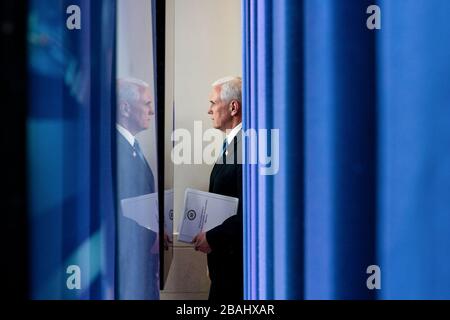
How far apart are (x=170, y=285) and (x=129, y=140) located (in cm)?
126

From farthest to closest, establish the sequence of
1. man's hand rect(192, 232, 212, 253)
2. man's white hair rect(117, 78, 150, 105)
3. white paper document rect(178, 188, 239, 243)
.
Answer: man's hand rect(192, 232, 212, 253), white paper document rect(178, 188, 239, 243), man's white hair rect(117, 78, 150, 105)

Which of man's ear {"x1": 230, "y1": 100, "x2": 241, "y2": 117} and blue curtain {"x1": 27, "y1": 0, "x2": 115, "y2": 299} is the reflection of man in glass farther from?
man's ear {"x1": 230, "y1": 100, "x2": 241, "y2": 117}

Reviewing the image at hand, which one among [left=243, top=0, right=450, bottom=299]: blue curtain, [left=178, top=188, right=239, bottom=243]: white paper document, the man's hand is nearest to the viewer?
[left=243, top=0, right=450, bottom=299]: blue curtain

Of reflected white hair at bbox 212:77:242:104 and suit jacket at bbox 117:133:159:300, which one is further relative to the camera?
reflected white hair at bbox 212:77:242:104

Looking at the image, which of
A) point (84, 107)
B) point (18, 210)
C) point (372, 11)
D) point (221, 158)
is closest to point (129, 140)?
point (84, 107)

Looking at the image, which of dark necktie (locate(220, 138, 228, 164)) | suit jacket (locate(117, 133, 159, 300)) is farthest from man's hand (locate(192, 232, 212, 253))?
suit jacket (locate(117, 133, 159, 300))

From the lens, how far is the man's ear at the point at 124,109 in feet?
2.25

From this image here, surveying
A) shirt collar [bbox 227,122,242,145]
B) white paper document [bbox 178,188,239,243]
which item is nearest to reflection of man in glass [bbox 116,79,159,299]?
white paper document [bbox 178,188,239,243]

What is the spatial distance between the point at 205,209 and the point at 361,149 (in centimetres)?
135

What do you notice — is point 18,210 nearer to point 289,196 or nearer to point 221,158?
point 289,196

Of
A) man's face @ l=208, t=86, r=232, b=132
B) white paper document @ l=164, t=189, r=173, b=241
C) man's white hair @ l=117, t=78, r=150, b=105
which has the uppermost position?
man's face @ l=208, t=86, r=232, b=132

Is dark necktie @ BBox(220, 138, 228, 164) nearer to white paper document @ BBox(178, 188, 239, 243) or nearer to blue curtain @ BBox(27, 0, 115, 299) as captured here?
white paper document @ BBox(178, 188, 239, 243)

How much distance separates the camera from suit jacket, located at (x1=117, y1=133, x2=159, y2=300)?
2.39 ft

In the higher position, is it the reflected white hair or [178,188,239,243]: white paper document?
the reflected white hair
